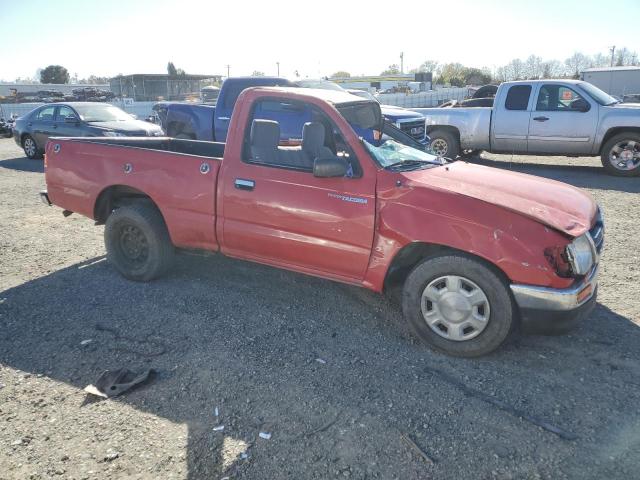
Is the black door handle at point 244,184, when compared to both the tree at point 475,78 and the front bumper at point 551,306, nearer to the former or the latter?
the front bumper at point 551,306

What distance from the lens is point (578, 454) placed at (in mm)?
2650

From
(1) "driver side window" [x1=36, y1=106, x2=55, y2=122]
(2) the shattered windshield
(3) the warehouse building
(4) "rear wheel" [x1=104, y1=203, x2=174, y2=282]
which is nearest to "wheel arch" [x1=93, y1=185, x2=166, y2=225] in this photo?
(4) "rear wheel" [x1=104, y1=203, x2=174, y2=282]

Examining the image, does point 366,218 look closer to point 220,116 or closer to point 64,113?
point 220,116

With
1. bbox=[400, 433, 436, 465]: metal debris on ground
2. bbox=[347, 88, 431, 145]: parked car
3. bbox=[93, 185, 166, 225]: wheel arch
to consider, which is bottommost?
bbox=[400, 433, 436, 465]: metal debris on ground

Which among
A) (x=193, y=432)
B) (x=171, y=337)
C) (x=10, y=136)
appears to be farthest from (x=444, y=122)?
(x=10, y=136)

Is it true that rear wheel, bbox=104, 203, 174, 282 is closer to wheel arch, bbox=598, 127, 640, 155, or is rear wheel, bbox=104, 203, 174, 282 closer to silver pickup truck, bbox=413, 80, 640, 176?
silver pickup truck, bbox=413, 80, 640, 176

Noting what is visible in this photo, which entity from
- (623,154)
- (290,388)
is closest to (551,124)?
(623,154)

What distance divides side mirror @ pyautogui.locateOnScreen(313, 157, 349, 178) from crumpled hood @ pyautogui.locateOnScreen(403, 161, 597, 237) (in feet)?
1.55

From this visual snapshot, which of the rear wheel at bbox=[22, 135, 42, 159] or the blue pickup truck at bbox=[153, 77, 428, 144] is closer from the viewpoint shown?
the blue pickup truck at bbox=[153, 77, 428, 144]

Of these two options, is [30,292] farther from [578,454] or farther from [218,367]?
[578,454]

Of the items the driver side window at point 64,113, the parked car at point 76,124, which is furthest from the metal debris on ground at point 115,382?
the driver side window at point 64,113

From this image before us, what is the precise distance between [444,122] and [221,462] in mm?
10721

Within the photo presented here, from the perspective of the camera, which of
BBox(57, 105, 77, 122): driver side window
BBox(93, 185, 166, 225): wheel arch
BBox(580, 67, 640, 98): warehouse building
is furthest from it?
BBox(580, 67, 640, 98): warehouse building

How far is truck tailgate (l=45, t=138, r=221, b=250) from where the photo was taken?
4391mm
